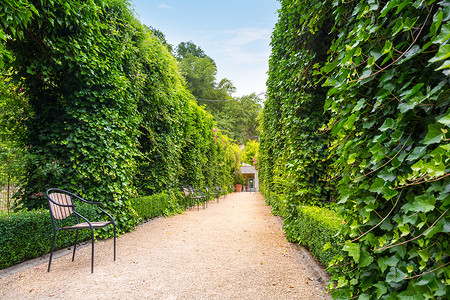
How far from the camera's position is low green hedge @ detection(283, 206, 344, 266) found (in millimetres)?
2377

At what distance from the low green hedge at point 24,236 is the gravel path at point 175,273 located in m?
0.20

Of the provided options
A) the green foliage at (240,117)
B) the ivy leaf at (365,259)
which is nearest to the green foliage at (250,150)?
the green foliage at (240,117)

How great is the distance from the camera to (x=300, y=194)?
3924 mm

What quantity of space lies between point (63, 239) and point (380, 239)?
420 cm

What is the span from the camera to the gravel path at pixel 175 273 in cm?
245

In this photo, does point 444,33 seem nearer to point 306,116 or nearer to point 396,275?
point 396,275

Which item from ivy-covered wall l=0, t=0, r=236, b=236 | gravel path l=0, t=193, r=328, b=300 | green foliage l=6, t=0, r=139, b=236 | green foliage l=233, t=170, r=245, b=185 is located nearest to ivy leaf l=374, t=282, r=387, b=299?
gravel path l=0, t=193, r=328, b=300

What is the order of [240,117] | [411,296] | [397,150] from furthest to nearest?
[240,117]
[397,150]
[411,296]

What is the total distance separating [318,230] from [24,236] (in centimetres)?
375

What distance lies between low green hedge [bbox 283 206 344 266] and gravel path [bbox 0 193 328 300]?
0.29 m

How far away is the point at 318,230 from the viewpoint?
289 centimetres

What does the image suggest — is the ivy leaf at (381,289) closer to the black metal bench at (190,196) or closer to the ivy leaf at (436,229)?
the ivy leaf at (436,229)

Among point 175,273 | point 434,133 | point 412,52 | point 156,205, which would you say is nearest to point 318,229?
point 175,273

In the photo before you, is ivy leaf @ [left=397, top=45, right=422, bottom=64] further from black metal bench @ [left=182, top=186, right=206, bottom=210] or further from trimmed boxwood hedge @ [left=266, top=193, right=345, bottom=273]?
black metal bench @ [left=182, top=186, right=206, bottom=210]
